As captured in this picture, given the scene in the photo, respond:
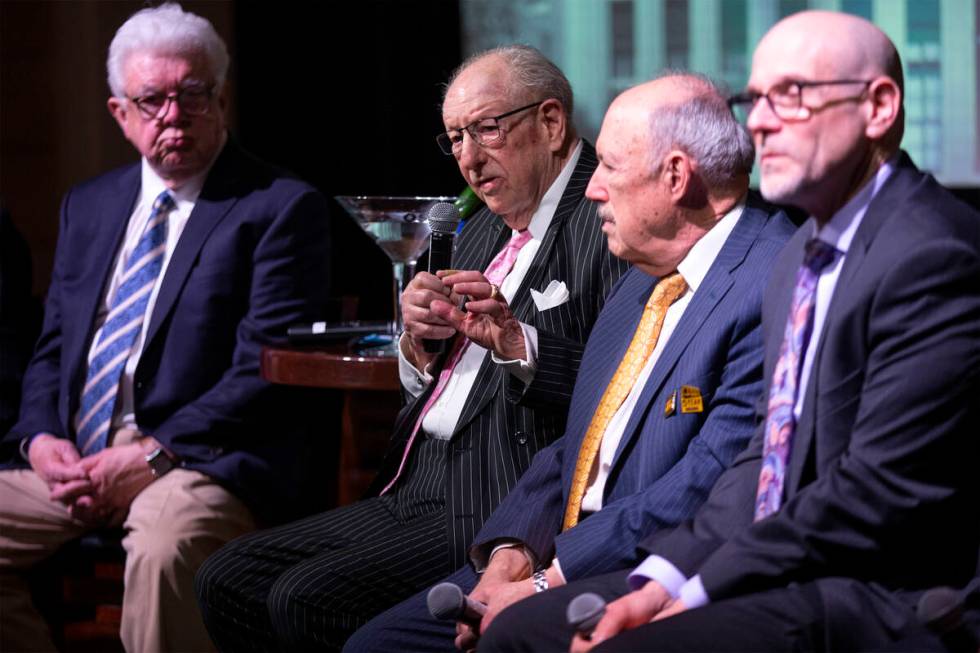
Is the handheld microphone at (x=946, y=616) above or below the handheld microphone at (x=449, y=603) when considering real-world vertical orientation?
above

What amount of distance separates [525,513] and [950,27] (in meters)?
3.11

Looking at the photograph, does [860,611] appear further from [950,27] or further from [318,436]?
[950,27]

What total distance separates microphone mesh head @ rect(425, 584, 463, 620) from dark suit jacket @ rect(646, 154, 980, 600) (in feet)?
1.54

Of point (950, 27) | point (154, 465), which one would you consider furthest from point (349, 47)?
point (154, 465)

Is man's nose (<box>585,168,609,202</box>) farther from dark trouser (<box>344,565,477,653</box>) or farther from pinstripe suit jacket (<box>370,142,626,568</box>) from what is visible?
dark trouser (<box>344,565,477,653</box>)

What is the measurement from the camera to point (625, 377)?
230cm

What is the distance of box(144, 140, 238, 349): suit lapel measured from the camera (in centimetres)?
331

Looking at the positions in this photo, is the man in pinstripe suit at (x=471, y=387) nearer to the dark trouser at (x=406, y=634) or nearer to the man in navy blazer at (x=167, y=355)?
the dark trouser at (x=406, y=634)

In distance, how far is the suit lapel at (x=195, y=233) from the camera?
3312mm

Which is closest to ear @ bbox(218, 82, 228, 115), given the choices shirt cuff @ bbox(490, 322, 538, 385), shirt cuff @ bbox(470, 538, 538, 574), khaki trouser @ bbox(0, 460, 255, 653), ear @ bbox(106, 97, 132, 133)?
ear @ bbox(106, 97, 132, 133)

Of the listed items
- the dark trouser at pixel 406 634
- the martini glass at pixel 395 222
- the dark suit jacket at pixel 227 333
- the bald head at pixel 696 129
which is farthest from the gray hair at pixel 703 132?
the dark suit jacket at pixel 227 333

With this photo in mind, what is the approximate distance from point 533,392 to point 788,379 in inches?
28.7

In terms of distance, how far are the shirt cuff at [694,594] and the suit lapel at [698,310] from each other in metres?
0.42

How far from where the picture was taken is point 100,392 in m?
3.34
